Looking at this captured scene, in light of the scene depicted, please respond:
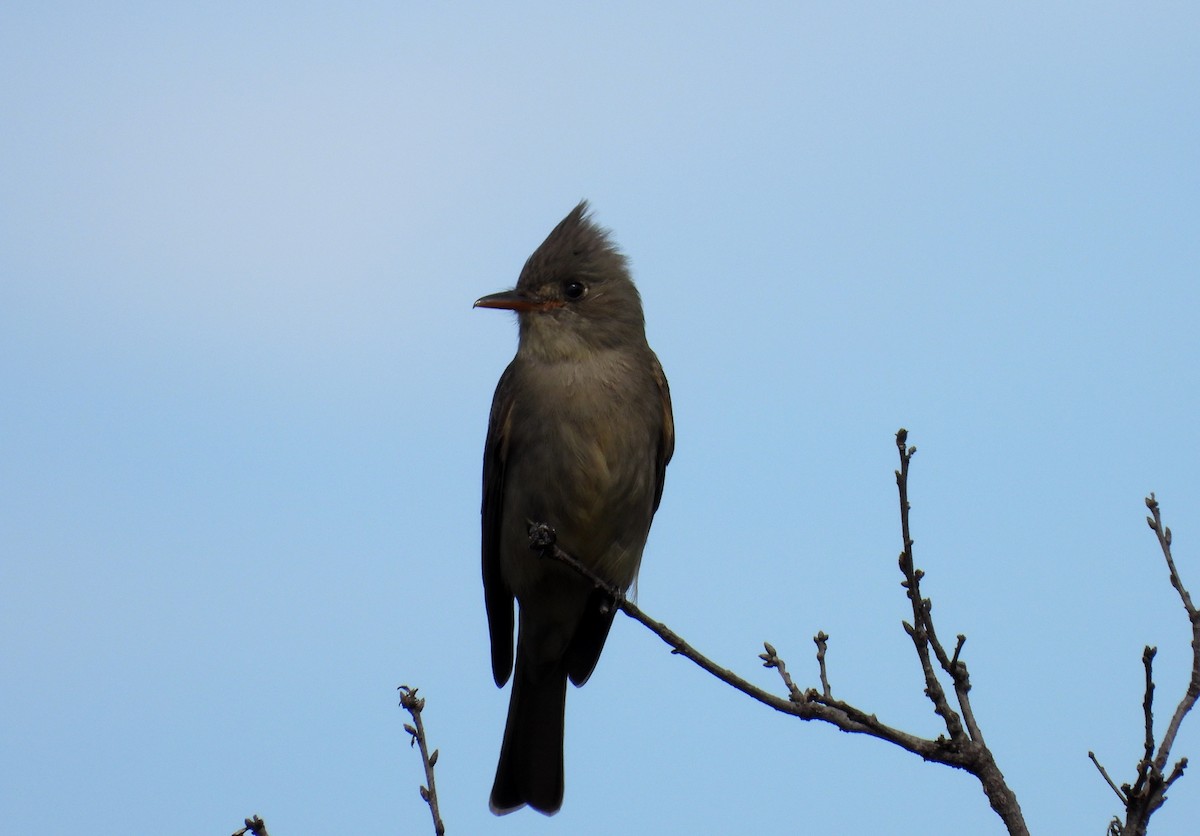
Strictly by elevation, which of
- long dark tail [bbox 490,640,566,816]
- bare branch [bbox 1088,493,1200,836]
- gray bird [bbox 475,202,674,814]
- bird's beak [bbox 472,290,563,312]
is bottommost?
bare branch [bbox 1088,493,1200,836]

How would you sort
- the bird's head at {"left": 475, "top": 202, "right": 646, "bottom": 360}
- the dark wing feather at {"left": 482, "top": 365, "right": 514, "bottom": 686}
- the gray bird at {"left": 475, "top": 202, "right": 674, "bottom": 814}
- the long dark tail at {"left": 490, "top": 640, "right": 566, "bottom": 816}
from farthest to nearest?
the long dark tail at {"left": 490, "top": 640, "right": 566, "bottom": 816} < the dark wing feather at {"left": 482, "top": 365, "right": 514, "bottom": 686} < the bird's head at {"left": 475, "top": 202, "right": 646, "bottom": 360} < the gray bird at {"left": 475, "top": 202, "right": 674, "bottom": 814}

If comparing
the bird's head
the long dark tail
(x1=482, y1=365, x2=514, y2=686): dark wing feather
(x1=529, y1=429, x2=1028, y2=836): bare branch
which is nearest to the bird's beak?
the bird's head

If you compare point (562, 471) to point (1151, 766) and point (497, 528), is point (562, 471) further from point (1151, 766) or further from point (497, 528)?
point (1151, 766)

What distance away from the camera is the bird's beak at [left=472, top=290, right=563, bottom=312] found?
650cm

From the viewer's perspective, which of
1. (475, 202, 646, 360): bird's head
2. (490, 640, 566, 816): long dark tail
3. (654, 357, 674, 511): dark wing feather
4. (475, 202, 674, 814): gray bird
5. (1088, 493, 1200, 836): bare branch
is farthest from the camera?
(490, 640, 566, 816): long dark tail

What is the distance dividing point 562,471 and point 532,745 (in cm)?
181

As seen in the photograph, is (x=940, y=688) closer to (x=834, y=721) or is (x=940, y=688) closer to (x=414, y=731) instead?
(x=834, y=721)

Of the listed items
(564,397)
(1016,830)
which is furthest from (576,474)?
(1016,830)

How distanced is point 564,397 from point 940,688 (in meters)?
2.95

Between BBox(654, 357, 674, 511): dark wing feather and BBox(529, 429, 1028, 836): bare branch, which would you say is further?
BBox(654, 357, 674, 511): dark wing feather

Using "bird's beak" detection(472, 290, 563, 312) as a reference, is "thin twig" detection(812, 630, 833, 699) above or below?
below

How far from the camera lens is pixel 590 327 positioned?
6.61m

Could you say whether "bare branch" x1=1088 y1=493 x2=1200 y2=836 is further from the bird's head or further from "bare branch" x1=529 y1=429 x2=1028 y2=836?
the bird's head

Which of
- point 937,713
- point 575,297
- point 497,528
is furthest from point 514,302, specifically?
point 937,713
